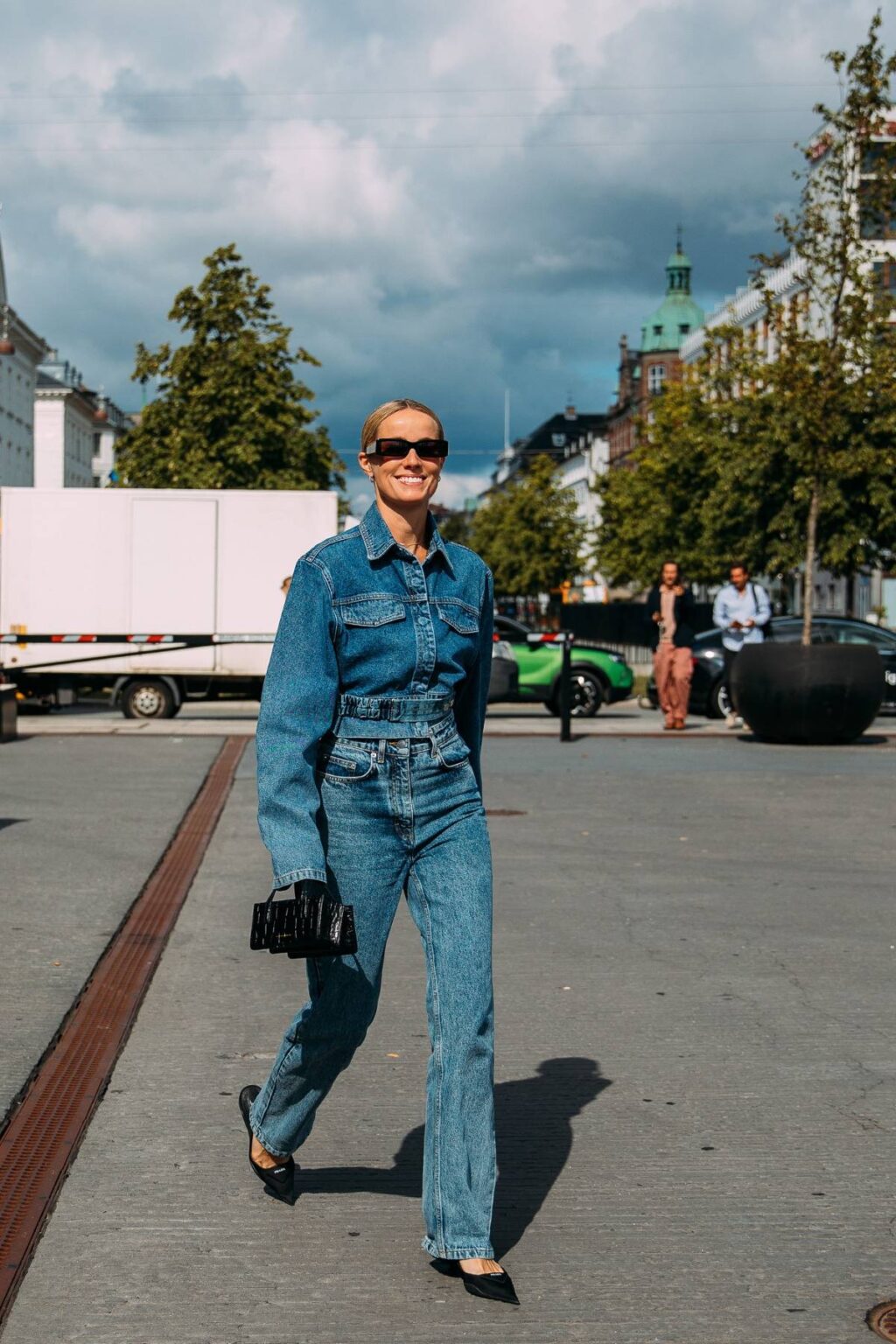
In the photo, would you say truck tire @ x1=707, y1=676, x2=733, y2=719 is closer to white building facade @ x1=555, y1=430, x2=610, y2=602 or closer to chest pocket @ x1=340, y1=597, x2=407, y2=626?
chest pocket @ x1=340, y1=597, x2=407, y2=626

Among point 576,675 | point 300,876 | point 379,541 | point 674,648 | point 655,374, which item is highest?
→ point 655,374

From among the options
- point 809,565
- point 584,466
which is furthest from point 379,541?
point 584,466

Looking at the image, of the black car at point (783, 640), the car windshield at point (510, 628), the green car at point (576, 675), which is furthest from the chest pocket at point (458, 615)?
the green car at point (576, 675)

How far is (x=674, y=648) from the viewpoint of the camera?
69.1 feet

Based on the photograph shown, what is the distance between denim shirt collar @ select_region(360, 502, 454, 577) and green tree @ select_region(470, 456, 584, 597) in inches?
3362

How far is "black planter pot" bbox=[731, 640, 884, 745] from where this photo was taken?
18.0 metres

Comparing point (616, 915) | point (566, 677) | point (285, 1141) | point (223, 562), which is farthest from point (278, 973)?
point (223, 562)

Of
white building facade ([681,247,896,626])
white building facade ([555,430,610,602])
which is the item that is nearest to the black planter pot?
white building facade ([681,247,896,626])

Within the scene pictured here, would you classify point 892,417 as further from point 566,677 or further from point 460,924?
point 460,924

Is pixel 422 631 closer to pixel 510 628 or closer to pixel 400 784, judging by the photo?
pixel 400 784

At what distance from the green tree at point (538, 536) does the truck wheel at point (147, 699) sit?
66.1 metres

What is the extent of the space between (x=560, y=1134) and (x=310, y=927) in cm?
146

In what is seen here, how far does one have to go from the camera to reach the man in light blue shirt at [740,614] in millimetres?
20609

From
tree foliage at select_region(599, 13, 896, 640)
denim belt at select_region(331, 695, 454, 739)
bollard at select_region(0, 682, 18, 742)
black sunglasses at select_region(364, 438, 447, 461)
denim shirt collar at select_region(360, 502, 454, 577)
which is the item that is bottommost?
bollard at select_region(0, 682, 18, 742)
